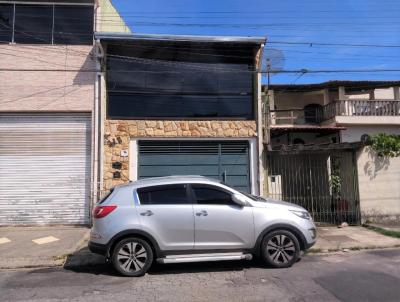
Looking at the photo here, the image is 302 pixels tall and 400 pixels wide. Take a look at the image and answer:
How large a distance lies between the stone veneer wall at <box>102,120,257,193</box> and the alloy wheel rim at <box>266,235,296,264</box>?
630 centimetres

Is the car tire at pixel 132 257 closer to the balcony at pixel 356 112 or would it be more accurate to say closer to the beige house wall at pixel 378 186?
the beige house wall at pixel 378 186

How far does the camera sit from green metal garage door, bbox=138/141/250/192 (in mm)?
14250

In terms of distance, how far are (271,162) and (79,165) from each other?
5898 millimetres

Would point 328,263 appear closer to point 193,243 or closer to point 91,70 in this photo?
point 193,243

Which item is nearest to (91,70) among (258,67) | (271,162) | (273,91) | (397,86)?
(258,67)

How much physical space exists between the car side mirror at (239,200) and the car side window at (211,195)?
0.06 meters

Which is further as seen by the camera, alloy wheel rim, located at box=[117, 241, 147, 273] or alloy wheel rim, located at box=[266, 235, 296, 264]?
alloy wheel rim, located at box=[266, 235, 296, 264]

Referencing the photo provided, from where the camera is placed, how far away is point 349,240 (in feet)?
36.4

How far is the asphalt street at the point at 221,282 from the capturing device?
671cm

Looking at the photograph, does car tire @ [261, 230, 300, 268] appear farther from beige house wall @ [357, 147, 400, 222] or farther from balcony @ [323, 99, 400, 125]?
balcony @ [323, 99, 400, 125]

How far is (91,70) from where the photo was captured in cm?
1423

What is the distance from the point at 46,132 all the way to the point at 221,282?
8742 millimetres

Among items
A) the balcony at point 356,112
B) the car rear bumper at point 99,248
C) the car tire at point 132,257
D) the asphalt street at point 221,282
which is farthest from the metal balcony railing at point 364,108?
the car rear bumper at point 99,248

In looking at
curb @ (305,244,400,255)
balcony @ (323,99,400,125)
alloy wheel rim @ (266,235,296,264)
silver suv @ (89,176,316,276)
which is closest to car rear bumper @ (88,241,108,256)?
silver suv @ (89,176,316,276)
